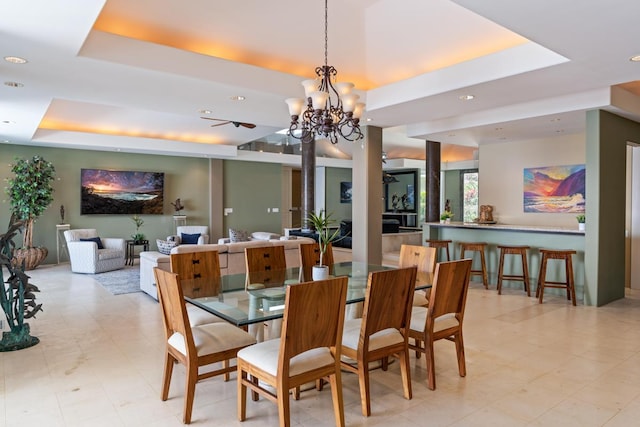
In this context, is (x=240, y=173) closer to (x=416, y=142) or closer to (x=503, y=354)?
(x=416, y=142)

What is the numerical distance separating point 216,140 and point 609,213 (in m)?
8.18

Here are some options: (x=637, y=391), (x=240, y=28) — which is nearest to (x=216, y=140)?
(x=240, y=28)

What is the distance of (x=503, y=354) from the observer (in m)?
3.63

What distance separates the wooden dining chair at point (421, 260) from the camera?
12.6 feet

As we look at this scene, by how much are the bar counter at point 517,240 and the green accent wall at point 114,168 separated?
6.25 m

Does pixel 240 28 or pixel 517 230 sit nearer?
pixel 240 28

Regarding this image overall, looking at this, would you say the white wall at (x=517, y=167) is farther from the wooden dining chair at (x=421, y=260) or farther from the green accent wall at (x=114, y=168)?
the green accent wall at (x=114, y=168)

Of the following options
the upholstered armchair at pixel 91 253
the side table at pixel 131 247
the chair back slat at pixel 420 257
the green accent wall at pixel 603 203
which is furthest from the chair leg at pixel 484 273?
the side table at pixel 131 247

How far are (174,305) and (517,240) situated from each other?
5653mm

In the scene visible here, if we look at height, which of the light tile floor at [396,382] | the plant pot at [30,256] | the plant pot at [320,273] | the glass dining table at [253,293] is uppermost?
the plant pot at [320,273]

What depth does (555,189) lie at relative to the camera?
287 inches

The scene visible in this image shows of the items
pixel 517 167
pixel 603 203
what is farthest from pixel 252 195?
pixel 603 203

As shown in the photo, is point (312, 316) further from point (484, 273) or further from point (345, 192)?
point (345, 192)

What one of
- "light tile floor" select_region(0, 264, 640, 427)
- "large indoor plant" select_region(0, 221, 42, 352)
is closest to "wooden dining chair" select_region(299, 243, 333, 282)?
"light tile floor" select_region(0, 264, 640, 427)
